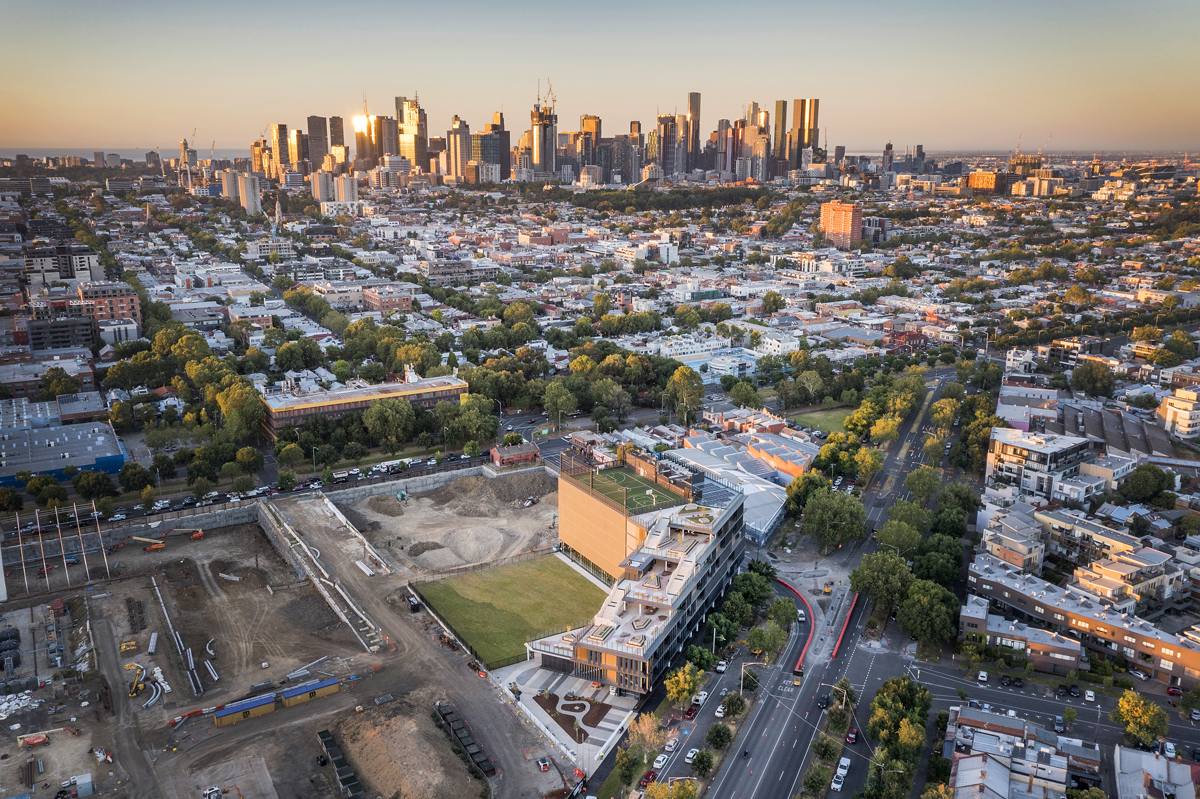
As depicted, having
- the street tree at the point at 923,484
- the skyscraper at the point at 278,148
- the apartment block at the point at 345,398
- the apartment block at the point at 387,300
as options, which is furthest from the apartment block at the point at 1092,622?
the skyscraper at the point at 278,148

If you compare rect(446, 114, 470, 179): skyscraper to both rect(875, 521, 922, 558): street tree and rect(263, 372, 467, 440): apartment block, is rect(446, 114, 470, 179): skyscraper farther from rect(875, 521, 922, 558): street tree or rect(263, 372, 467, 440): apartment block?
rect(875, 521, 922, 558): street tree

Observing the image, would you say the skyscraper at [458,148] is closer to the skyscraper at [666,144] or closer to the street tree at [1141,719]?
the skyscraper at [666,144]

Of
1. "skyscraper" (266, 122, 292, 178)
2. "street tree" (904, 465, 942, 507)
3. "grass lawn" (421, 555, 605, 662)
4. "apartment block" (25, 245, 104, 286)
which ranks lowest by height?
"grass lawn" (421, 555, 605, 662)

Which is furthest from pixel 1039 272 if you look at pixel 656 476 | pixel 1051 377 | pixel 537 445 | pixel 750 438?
pixel 656 476

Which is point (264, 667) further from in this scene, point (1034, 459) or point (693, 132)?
point (693, 132)

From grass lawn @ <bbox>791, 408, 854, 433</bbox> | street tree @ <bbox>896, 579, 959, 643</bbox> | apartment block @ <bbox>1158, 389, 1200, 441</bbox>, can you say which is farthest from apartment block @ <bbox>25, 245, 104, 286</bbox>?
apartment block @ <bbox>1158, 389, 1200, 441</bbox>

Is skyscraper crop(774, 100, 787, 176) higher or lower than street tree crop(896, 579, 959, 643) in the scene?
higher
